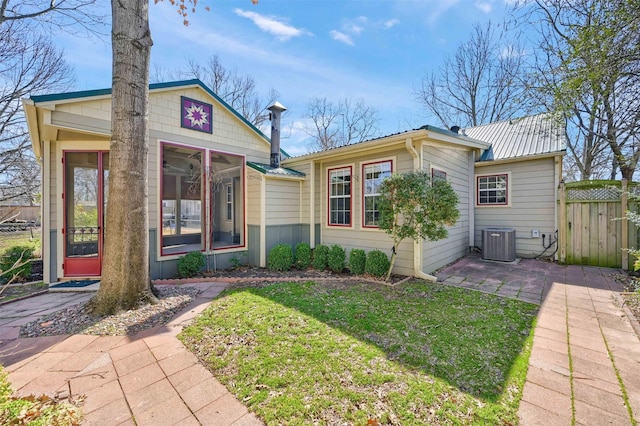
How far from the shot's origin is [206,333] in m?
3.10

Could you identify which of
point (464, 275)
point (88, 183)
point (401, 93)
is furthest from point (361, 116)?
point (88, 183)

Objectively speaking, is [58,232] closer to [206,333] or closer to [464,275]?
[206,333]

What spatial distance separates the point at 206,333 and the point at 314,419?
179 centimetres

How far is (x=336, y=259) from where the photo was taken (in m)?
6.20

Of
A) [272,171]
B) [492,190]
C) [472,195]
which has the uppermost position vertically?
[272,171]

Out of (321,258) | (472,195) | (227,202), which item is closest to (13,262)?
(227,202)

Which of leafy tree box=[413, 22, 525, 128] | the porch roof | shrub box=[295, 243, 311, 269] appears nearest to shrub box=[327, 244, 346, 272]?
shrub box=[295, 243, 311, 269]

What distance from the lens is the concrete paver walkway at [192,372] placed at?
6.31 ft

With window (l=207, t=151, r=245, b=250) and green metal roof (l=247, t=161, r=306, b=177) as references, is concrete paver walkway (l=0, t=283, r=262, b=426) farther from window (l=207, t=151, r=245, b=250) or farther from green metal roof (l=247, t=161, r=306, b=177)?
window (l=207, t=151, r=245, b=250)

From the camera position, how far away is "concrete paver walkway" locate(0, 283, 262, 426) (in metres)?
1.90

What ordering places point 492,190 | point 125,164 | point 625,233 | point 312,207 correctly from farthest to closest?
point 492,190 → point 312,207 → point 625,233 → point 125,164

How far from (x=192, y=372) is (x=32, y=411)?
1.03m

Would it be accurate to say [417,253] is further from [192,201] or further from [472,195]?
[192,201]

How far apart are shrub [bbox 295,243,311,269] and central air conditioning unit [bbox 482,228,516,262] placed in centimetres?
476
